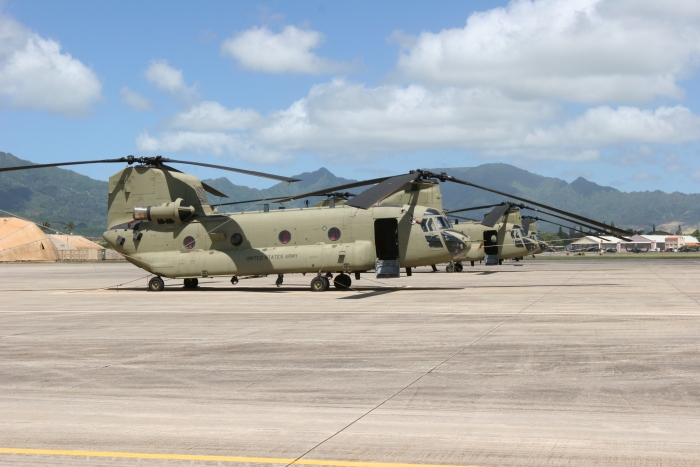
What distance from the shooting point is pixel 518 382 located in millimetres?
9352

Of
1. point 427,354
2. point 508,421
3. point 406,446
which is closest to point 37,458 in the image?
point 406,446

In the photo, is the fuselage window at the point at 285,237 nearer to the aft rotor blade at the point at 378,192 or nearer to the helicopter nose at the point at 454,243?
the aft rotor blade at the point at 378,192

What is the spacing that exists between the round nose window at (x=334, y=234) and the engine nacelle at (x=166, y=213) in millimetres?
6628

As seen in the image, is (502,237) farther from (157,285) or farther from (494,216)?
(157,285)

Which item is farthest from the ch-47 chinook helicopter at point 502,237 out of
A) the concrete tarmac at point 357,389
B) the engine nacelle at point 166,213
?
the concrete tarmac at point 357,389

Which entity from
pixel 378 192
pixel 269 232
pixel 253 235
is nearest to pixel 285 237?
pixel 269 232

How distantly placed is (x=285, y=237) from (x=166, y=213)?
5540 millimetres

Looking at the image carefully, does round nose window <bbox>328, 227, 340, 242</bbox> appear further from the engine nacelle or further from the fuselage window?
the engine nacelle

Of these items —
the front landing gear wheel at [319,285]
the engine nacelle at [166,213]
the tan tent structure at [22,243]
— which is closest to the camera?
the front landing gear wheel at [319,285]

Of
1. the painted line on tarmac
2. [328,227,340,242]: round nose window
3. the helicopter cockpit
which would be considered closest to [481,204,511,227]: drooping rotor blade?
the helicopter cockpit

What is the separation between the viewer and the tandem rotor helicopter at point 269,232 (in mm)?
28156

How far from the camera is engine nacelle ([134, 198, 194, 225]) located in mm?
30531

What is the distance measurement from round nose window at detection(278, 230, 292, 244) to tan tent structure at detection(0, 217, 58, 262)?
89.6 m

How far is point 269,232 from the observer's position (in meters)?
29.7
